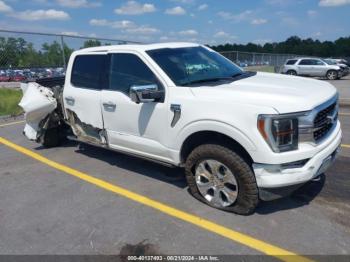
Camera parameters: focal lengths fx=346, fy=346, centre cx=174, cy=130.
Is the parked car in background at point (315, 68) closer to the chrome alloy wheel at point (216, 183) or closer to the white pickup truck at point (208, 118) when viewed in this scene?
the white pickup truck at point (208, 118)

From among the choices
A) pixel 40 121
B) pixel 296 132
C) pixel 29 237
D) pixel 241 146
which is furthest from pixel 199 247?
pixel 40 121

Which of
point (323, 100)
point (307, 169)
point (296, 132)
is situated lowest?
point (307, 169)

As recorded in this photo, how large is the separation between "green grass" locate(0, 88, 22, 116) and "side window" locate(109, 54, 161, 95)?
7943 millimetres

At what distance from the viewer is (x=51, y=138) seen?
6.88 metres

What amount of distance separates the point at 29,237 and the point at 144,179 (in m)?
1.80

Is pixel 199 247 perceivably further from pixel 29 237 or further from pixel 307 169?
pixel 29 237

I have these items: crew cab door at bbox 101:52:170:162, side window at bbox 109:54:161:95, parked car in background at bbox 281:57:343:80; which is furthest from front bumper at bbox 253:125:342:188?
parked car in background at bbox 281:57:343:80

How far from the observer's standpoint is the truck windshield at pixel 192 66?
433cm

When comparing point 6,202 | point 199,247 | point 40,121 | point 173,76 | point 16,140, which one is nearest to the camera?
point 199,247

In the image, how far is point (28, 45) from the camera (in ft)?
45.2

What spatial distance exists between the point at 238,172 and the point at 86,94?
9.36ft

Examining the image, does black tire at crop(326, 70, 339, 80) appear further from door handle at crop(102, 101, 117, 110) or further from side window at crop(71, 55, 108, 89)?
door handle at crop(102, 101, 117, 110)

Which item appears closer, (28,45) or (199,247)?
(199,247)

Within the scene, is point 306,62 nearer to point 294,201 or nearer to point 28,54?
point 28,54
